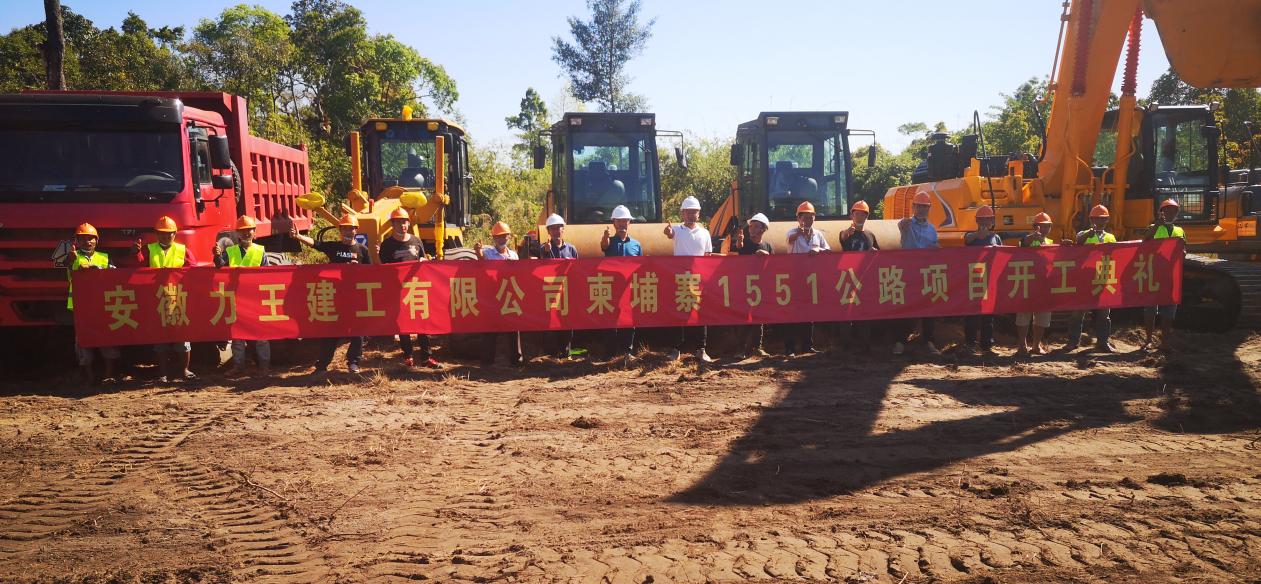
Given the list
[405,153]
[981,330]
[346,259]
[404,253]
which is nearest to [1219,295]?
[981,330]

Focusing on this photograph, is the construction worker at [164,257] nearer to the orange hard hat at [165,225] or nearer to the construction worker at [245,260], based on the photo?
the orange hard hat at [165,225]

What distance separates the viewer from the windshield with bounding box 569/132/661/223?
11.8 m

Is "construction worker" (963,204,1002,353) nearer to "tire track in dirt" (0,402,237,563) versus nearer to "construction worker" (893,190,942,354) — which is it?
"construction worker" (893,190,942,354)

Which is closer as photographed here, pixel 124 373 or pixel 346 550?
pixel 346 550

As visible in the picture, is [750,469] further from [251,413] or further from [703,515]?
[251,413]

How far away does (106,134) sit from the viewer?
28.1ft

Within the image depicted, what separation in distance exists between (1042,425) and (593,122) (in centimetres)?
741

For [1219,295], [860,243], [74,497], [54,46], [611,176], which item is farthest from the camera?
[54,46]

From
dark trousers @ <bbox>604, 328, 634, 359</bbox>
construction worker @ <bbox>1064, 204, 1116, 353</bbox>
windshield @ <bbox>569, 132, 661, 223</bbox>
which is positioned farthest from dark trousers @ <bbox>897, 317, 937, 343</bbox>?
windshield @ <bbox>569, 132, 661, 223</bbox>

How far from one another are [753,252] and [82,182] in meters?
7.53

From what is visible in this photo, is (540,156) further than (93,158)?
Yes

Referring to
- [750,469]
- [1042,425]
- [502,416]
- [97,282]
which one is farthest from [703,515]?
[97,282]

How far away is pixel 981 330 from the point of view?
988cm

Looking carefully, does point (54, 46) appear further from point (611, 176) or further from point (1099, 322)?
point (1099, 322)
